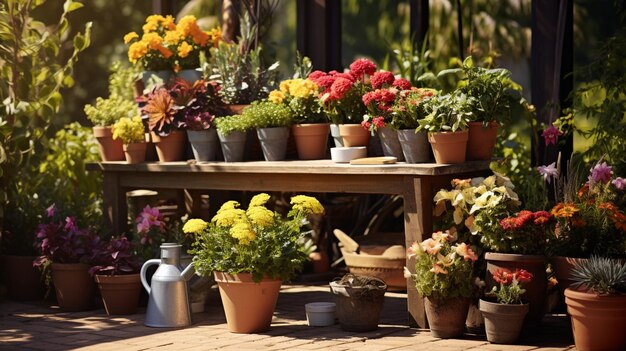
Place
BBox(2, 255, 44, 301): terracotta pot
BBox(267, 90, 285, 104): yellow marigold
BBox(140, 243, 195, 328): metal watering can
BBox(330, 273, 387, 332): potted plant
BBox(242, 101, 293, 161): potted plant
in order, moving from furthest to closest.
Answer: BBox(2, 255, 44, 301): terracotta pot → BBox(267, 90, 285, 104): yellow marigold → BBox(242, 101, 293, 161): potted plant → BBox(140, 243, 195, 328): metal watering can → BBox(330, 273, 387, 332): potted plant

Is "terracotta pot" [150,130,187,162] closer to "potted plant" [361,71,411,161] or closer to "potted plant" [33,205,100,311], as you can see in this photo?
"potted plant" [33,205,100,311]

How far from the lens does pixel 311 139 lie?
7.27 meters

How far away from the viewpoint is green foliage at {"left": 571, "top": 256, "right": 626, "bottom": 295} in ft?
18.5

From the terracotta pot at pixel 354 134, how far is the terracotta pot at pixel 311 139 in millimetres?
323

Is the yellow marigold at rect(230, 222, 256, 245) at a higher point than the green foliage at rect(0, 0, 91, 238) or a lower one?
lower

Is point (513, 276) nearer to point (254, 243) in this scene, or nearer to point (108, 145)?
point (254, 243)

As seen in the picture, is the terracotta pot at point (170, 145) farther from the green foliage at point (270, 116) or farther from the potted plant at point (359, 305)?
the potted plant at point (359, 305)

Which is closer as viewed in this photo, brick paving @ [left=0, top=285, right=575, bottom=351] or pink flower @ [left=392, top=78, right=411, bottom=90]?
brick paving @ [left=0, top=285, right=575, bottom=351]

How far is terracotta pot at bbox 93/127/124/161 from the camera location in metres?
7.94

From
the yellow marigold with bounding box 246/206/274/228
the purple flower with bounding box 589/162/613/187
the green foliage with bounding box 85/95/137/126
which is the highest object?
the green foliage with bounding box 85/95/137/126

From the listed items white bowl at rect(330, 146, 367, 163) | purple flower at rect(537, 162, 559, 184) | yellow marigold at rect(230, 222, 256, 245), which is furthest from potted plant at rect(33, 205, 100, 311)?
purple flower at rect(537, 162, 559, 184)

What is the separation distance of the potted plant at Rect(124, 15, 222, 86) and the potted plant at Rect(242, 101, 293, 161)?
A: 1018 millimetres

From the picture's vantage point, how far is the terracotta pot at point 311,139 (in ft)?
23.8

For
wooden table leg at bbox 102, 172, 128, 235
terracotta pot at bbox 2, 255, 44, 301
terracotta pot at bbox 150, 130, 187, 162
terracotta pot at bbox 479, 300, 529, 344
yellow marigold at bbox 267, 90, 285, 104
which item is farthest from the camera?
wooden table leg at bbox 102, 172, 128, 235
